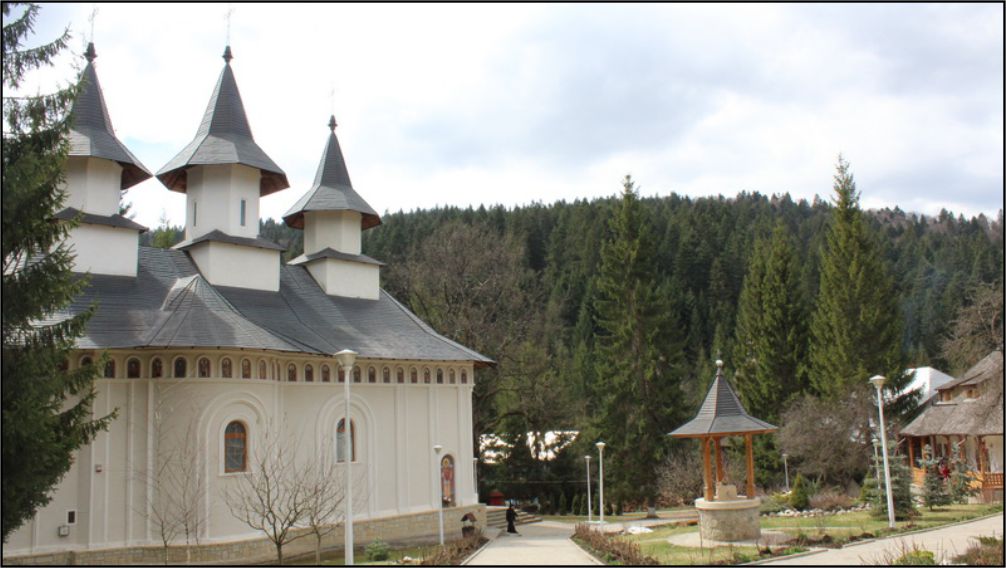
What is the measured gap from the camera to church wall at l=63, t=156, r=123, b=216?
22.7m

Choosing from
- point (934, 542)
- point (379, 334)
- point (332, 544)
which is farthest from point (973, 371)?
point (332, 544)

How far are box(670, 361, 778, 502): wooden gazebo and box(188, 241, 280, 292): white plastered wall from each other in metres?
13.0

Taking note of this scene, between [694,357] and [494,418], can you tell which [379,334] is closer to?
[494,418]

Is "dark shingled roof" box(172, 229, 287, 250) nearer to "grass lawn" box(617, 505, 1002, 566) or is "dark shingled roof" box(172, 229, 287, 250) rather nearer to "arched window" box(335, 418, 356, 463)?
"arched window" box(335, 418, 356, 463)

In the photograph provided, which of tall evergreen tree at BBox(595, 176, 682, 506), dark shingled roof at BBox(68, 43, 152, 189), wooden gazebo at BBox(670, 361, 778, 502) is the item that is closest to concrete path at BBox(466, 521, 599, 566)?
wooden gazebo at BBox(670, 361, 778, 502)

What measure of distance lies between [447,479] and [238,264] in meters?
9.27

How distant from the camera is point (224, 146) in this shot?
25.4 metres

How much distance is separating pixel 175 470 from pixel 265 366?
3336 millimetres

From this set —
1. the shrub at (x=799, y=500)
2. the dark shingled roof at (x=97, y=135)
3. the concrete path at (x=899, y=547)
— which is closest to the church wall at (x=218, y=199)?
the dark shingled roof at (x=97, y=135)

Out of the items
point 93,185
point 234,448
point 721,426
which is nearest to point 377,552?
point 234,448

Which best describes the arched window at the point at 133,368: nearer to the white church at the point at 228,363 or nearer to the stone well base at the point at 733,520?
the white church at the point at 228,363

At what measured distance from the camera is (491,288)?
38031mm

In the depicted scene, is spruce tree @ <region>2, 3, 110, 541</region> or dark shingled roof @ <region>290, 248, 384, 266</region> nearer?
spruce tree @ <region>2, 3, 110, 541</region>

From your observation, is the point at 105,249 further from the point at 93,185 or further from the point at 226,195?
the point at 226,195
